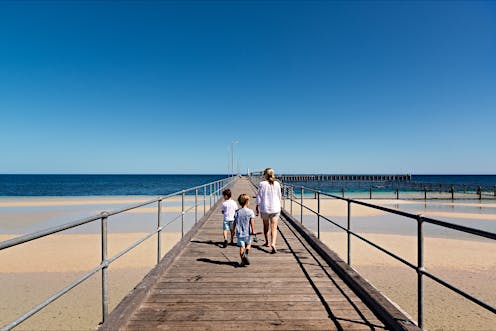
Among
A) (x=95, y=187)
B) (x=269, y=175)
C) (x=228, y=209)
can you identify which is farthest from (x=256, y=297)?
(x=95, y=187)

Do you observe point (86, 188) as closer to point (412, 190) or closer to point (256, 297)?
point (412, 190)

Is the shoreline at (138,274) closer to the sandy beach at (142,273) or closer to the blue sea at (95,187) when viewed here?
the sandy beach at (142,273)

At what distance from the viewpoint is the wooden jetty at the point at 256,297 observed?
3.06 m

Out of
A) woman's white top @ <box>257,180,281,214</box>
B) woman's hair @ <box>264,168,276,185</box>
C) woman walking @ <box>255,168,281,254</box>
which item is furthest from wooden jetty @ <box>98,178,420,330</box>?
woman's hair @ <box>264,168,276,185</box>

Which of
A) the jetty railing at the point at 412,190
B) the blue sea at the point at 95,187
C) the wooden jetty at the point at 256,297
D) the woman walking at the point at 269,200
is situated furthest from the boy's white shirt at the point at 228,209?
the blue sea at the point at 95,187

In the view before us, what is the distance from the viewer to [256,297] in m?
3.71

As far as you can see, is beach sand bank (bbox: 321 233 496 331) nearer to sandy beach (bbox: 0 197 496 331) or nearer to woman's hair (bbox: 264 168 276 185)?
sandy beach (bbox: 0 197 496 331)

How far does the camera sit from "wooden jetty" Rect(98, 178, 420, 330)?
306cm

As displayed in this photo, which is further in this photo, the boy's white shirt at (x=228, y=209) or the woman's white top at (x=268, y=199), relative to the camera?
the boy's white shirt at (x=228, y=209)

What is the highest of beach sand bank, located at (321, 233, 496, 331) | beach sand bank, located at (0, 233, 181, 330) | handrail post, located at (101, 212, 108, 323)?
handrail post, located at (101, 212, 108, 323)

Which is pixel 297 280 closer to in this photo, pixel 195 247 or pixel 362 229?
pixel 195 247

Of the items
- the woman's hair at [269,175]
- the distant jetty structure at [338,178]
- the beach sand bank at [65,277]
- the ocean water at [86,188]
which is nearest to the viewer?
the woman's hair at [269,175]

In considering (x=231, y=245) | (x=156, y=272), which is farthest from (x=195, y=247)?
(x=156, y=272)

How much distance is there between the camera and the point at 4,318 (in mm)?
5875
